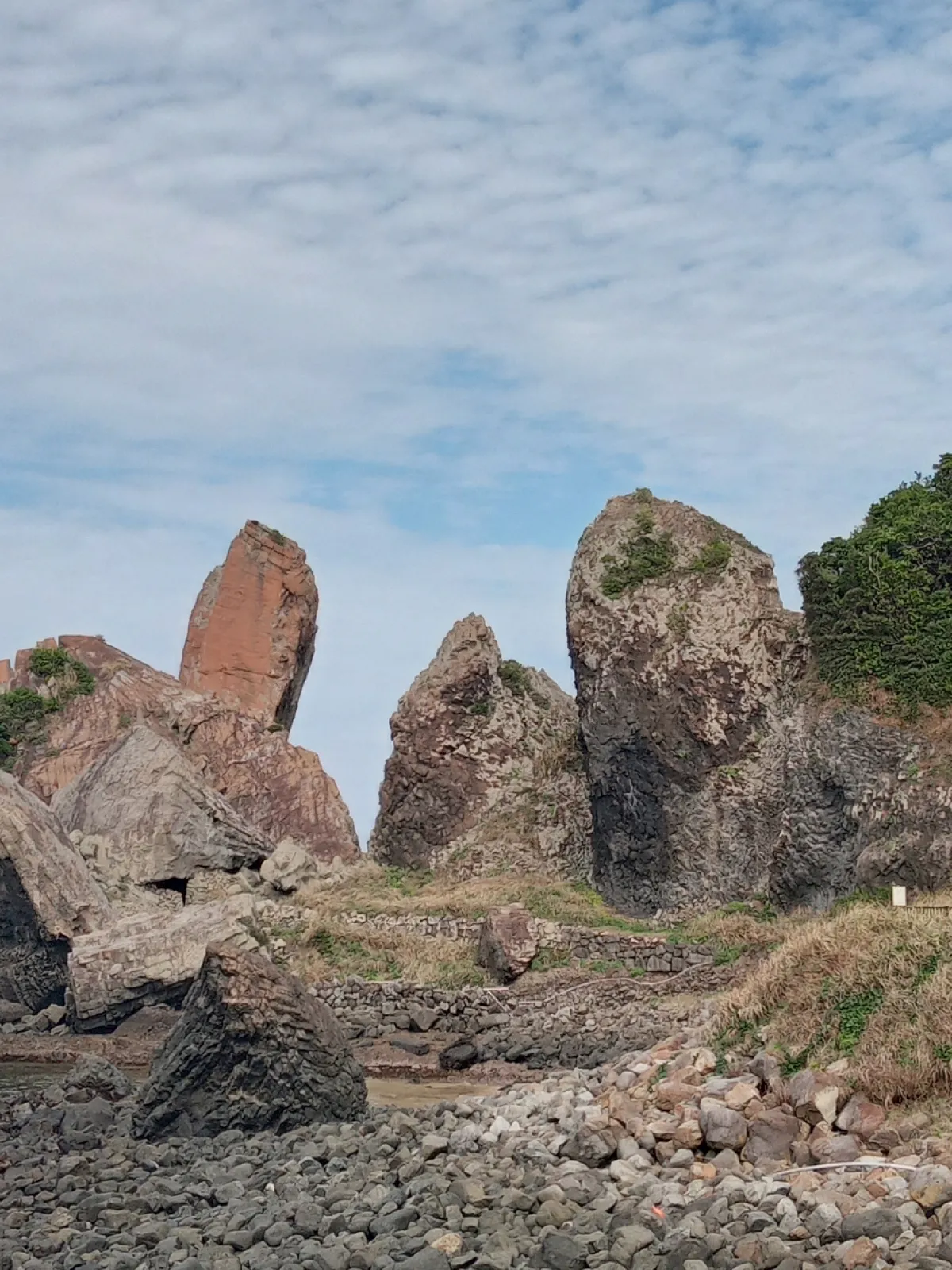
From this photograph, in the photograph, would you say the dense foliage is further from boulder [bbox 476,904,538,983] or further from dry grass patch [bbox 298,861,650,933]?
boulder [bbox 476,904,538,983]

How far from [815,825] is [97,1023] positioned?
44.7ft

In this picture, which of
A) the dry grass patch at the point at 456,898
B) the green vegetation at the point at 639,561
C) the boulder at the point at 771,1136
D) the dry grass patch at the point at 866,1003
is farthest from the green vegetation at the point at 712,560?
the boulder at the point at 771,1136

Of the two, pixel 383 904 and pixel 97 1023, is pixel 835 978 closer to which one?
pixel 97 1023

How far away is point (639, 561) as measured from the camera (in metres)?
33.0

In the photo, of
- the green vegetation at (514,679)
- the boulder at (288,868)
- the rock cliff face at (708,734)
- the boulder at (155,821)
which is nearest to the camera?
the rock cliff face at (708,734)

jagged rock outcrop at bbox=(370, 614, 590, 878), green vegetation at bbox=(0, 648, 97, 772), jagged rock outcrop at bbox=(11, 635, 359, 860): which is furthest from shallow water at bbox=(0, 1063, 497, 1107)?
green vegetation at bbox=(0, 648, 97, 772)

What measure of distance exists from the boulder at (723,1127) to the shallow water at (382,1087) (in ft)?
22.1

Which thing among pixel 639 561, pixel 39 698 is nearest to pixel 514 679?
pixel 639 561

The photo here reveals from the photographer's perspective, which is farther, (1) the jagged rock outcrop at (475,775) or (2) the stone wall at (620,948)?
(1) the jagged rock outcrop at (475,775)

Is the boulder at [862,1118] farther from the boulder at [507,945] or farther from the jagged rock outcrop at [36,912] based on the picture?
the jagged rock outcrop at [36,912]

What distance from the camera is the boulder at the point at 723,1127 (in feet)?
34.3

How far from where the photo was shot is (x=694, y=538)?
3338 cm

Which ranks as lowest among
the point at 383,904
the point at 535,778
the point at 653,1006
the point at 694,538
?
the point at 653,1006

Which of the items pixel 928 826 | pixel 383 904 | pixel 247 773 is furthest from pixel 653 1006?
pixel 247 773
